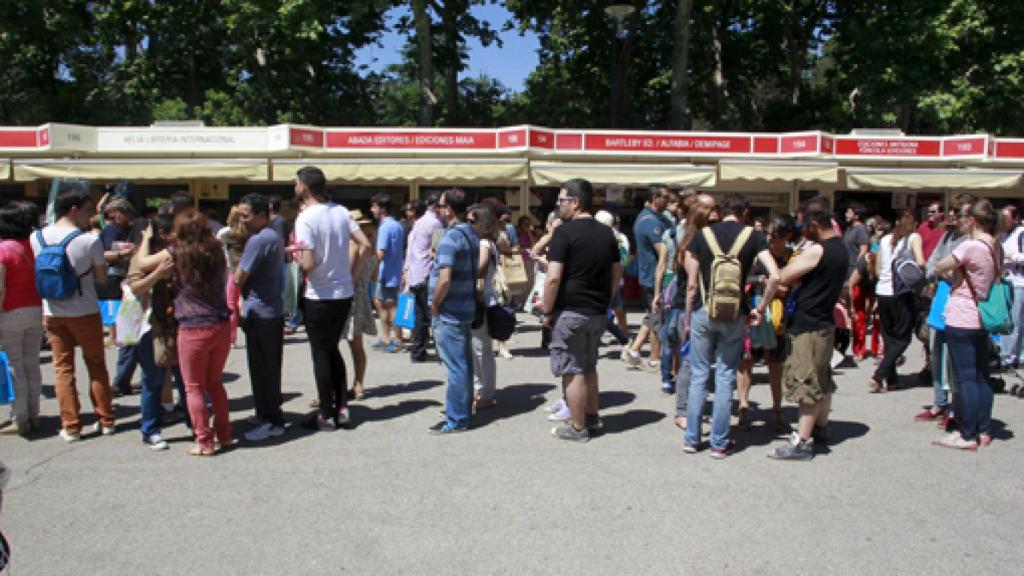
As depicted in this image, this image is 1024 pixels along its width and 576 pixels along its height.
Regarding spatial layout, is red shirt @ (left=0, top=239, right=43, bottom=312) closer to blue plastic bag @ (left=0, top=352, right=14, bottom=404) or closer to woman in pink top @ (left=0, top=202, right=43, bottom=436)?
woman in pink top @ (left=0, top=202, right=43, bottom=436)

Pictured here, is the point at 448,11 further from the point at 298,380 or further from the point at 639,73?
the point at 298,380

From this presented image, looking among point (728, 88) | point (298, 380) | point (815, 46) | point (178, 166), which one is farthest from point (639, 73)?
point (298, 380)

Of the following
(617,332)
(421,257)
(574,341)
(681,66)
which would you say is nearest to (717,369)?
(574,341)

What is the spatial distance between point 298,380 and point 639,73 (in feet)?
75.3

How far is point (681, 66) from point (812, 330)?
1837 centimetres

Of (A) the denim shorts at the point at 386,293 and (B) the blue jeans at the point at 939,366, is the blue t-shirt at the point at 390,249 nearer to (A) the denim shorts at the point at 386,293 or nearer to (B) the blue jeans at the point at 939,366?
(A) the denim shorts at the point at 386,293

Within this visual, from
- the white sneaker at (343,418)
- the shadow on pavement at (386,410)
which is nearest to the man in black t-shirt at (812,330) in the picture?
the shadow on pavement at (386,410)

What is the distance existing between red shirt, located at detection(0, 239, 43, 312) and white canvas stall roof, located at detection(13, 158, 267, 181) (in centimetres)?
715

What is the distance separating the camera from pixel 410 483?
4.66 m

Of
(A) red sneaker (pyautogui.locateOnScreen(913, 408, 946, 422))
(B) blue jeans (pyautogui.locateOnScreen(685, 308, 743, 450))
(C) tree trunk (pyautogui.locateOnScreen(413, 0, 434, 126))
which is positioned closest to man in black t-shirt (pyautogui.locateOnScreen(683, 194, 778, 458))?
(B) blue jeans (pyautogui.locateOnScreen(685, 308, 743, 450))

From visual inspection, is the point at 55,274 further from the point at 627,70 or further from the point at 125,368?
the point at 627,70

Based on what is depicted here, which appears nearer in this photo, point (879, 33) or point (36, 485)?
point (36, 485)

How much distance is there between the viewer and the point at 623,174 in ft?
40.8

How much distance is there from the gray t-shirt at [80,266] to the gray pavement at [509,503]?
91cm
